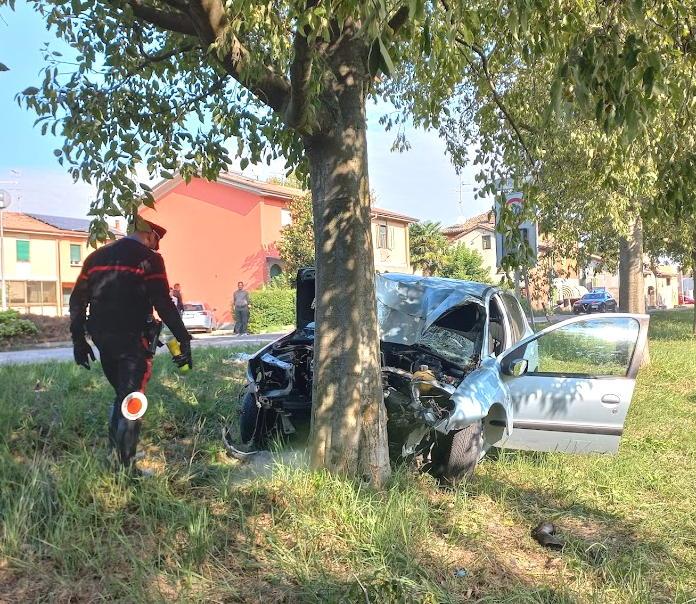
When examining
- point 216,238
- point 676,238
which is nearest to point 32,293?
point 216,238

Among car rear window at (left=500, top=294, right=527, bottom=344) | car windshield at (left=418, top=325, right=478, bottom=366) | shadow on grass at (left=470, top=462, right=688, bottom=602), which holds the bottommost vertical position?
shadow on grass at (left=470, top=462, right=688, bottom=602)

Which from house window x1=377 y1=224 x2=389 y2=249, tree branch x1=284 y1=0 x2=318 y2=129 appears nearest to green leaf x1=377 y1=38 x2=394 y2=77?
tree branch x1=284 y1=0 x2=318 y2=129

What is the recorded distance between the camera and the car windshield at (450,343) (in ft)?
20.5

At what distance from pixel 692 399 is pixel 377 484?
20.4 feet

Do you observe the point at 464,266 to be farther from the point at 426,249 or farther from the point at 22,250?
the point at 22,250

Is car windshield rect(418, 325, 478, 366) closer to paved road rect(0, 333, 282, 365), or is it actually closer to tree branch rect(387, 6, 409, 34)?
tree branch rect(387, 6, 409, 34)

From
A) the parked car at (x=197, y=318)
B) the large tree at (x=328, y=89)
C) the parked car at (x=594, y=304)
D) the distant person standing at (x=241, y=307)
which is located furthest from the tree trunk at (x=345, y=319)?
the parked car at (x=594, y=304)

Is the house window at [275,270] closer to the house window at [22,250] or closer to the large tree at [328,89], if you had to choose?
the house window at [22,250]

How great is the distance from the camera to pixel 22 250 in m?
38.8

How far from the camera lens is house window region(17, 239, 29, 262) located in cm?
3856

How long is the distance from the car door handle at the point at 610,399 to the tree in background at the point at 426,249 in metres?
35.8

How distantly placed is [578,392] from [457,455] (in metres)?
1.40

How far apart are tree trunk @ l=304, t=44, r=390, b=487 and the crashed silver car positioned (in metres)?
0.65

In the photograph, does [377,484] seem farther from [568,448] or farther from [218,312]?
[218,312]
